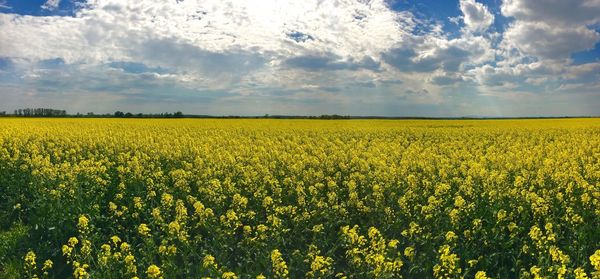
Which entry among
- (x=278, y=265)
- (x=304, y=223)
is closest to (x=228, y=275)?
(x=278, y=265)

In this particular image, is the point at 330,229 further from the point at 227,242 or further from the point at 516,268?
the point at 516,268

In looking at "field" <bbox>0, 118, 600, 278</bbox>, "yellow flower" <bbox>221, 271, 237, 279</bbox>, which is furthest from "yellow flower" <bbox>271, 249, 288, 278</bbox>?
"yellow flower" <bbox>221, 271, 237, 279</bbox>

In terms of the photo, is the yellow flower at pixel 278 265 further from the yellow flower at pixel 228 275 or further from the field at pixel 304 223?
the yellow flower at pixel 228 275

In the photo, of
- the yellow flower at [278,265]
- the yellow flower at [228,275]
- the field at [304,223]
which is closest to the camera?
the yellow flower at [228,275]

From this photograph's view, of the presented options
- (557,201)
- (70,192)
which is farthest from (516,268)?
(70,192)

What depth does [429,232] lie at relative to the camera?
24.4ft

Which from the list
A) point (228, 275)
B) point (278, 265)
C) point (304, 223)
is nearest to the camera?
point (228, 275)

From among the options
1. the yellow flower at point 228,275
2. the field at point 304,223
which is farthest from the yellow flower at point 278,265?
the yellow flower at point 228,275

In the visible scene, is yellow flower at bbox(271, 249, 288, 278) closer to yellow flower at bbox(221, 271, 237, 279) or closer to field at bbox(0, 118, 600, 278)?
field at bbox(0, 118, 600, 278)

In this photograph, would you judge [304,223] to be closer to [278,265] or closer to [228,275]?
[278,265]

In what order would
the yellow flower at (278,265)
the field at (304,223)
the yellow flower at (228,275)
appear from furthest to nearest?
the field at (304,223) < the yellow flower at (278,265) < the yellow flower at (228,275)

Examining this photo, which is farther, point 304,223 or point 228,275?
point 304,223

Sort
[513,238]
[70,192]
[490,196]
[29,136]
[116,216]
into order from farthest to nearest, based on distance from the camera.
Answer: [29,136] < [70,192] < [116,216] < [490,196] < [513,238]

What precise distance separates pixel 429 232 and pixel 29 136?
70.9 feet
